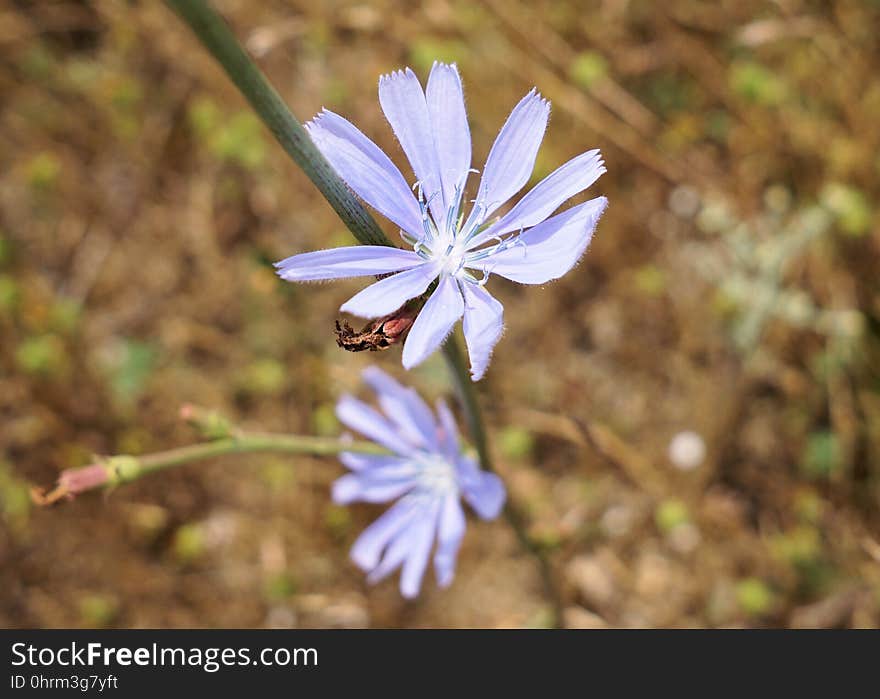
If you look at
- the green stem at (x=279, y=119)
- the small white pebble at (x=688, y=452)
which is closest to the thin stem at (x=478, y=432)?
the green stem at (x=279, y=119)

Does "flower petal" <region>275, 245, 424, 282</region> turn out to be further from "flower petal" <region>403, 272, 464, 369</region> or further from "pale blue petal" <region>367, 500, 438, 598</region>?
"pale blue petal" <region>367, 500, 438, 598</region>

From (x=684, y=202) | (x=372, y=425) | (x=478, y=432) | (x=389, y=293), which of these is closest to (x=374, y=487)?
(x=372, y=425)

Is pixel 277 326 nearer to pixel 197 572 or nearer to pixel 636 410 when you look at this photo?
pixel 197 572

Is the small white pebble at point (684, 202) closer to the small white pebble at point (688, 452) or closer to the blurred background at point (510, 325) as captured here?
the blurred background at point (510, 325)

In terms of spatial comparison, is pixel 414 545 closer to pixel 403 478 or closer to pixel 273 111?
pixel 403 478

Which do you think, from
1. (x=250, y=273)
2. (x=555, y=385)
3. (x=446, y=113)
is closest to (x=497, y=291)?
(x=555, y=385)

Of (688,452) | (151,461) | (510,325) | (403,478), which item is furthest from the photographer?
(510,325)
